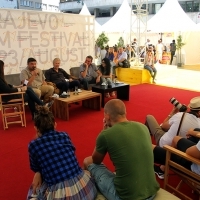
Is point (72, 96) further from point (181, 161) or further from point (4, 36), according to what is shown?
point (181, 161)

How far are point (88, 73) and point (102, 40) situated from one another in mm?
9219

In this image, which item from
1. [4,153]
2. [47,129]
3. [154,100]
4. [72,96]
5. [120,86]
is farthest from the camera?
[154,100]

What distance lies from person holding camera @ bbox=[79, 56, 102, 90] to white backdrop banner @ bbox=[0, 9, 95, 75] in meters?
1.39

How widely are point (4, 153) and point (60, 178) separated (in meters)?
1.95

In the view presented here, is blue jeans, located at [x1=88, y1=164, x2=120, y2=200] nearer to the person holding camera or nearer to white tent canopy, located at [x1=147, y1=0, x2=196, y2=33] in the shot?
the person holding camera

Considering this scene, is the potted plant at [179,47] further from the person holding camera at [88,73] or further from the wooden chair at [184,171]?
the wooden chair at [184,171]

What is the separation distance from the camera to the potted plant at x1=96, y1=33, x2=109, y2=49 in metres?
14.9

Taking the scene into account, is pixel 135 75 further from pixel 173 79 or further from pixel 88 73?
pixel 88 73

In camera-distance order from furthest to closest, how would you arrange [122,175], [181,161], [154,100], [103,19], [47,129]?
[103,19], [154,100], [181,161], [47,129], [122,175]

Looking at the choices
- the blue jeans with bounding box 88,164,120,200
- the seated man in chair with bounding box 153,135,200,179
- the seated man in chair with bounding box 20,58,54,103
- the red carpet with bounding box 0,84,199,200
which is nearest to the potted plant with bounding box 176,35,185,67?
the red carpet with bounding box 0,84,199,200

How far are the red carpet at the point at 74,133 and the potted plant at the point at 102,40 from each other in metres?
8.32

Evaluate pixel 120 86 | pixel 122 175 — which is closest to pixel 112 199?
pixel 122 175

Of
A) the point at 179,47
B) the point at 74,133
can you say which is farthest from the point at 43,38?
the point at 179,47

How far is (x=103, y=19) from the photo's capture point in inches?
1046
